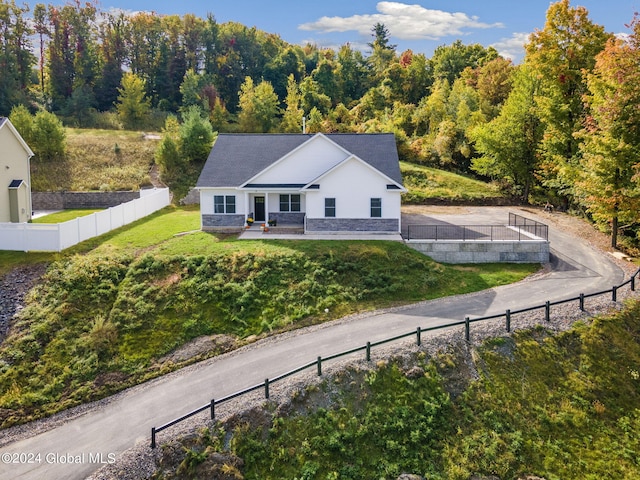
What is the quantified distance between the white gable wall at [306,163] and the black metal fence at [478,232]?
6226mm

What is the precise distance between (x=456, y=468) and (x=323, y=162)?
20.0 m

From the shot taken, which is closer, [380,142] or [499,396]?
[499,396]

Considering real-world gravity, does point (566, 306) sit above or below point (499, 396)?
above

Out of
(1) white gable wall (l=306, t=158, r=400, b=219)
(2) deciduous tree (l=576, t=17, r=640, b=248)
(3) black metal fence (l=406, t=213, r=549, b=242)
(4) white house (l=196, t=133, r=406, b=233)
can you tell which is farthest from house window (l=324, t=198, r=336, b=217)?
(2) deciduous tree (l=576, t=17, r=640, b=248)

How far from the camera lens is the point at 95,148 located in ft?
159

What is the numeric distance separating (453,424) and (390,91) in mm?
55437

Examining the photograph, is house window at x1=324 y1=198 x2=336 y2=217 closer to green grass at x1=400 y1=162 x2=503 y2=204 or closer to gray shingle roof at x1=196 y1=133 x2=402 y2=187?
gray shingle roof at x1=196 y1=133 x2=402 y2=187

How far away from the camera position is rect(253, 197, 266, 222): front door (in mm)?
30328

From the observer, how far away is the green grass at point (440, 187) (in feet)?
133

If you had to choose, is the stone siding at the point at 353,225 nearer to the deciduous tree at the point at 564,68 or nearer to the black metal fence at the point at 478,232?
the black metal fence at the point at 478,232

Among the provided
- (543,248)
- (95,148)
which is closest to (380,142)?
(543,248)

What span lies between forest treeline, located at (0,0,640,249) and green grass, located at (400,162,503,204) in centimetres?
156

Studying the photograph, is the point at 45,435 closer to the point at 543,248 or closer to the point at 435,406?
the point at 435,406

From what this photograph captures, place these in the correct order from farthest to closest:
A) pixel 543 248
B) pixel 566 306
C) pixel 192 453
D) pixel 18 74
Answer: pixel 18 74 → pixel 543 248 → pixel 566 306 → pixel 192 453
